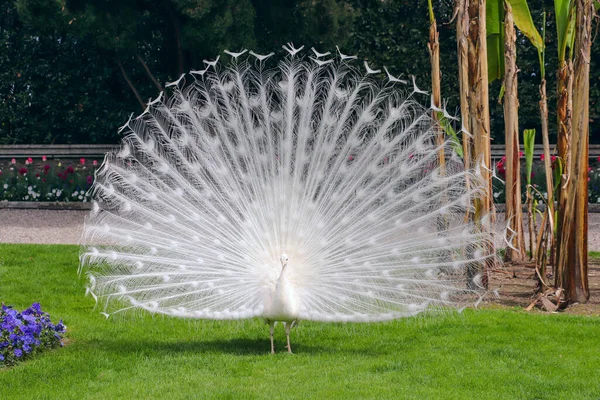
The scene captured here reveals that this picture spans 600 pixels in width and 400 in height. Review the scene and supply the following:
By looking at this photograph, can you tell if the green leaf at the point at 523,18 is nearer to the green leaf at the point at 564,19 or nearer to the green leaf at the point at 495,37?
the green leaf at the point at 495,37

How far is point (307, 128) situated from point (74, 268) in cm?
433

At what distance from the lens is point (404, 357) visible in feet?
21.0

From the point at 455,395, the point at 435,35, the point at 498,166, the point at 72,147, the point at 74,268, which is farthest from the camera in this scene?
the point at 72,147

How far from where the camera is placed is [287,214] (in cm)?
666

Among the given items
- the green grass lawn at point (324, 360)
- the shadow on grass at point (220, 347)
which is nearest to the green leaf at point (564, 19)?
the green grass lawn at point (324, 360)

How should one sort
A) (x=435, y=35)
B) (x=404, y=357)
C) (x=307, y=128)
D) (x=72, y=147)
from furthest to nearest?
(x=72, y=147) → (x=435, y=35) → (x=307, y=128) → (x=404, y=357)

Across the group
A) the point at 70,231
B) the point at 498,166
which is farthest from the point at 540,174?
the point at 70,231

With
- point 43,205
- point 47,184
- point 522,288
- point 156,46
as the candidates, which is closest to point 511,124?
point 522,288

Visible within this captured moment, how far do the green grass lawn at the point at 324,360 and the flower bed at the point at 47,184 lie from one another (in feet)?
27.4

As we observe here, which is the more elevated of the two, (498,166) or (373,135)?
(373,135)

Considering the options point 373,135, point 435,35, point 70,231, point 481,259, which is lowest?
point 70,231

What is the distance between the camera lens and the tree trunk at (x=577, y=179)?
777cm

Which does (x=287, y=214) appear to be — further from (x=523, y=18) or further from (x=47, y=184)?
(x=47, y=184)

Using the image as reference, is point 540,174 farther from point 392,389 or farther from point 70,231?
point 392,389
